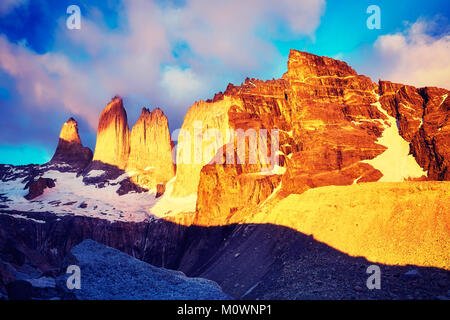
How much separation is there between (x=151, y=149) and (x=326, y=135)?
95334 mm

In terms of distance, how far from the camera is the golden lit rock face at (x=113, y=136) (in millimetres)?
142625

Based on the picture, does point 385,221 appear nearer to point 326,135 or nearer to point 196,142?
point 326,135

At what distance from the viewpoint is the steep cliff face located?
147000 mm

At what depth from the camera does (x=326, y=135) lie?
6216 cm

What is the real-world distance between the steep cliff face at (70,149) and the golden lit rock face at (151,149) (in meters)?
25.0

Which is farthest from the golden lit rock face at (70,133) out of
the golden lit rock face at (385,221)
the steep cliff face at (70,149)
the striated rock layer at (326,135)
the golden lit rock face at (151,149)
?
the golden lit rock face at (385,221)

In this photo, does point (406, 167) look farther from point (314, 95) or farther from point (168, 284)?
point (168, 284)

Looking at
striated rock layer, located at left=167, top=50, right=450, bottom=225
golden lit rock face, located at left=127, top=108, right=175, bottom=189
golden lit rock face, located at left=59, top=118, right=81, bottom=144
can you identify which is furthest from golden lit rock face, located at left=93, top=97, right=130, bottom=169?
striated rock layer, located at left=167, top=50, right=450, bottom=225

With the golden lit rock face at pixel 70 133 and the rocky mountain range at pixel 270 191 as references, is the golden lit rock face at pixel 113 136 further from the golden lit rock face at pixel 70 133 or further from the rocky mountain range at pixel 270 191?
the golden lit rock face at pixel 70 133

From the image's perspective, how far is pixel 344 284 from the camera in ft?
58.2

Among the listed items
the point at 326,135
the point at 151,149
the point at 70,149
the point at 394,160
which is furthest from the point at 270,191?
the point at 70,149

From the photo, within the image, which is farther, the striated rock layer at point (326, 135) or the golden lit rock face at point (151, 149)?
the golden lit rock face at point (151, 149)

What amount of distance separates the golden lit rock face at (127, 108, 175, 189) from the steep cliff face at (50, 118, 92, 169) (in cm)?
2505
